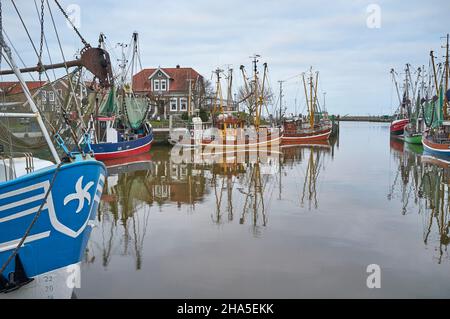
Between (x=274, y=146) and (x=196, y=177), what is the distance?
21800 millimetres

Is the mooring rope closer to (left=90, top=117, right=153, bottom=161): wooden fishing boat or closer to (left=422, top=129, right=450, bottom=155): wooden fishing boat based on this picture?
(left=90, top=117, right=153, bottom=161): wooden fishing boat

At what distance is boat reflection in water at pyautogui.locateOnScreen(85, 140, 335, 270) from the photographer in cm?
1060

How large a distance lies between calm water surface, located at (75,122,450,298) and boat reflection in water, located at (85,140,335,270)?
0.05 meters

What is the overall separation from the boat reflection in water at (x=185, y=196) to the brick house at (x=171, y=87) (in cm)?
2789

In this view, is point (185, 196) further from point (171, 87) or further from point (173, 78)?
point (173, 78)

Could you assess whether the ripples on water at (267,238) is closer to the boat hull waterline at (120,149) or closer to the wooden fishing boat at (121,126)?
the boat hull waterline at (120,149)

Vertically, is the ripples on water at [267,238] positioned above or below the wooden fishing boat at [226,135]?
below

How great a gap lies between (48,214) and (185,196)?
995 centimetres

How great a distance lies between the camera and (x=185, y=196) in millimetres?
16078

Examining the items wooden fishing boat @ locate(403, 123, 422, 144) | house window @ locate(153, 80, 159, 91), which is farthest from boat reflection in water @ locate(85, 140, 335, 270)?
house window @ locate(153, 80, 159, 91)

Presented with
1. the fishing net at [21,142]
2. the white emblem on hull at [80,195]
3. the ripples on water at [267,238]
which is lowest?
the ripples on water at [267,238]

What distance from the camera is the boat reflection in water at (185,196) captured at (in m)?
10.6

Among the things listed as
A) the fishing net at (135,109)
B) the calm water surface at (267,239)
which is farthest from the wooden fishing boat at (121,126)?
the calm water surface at (267,239)
